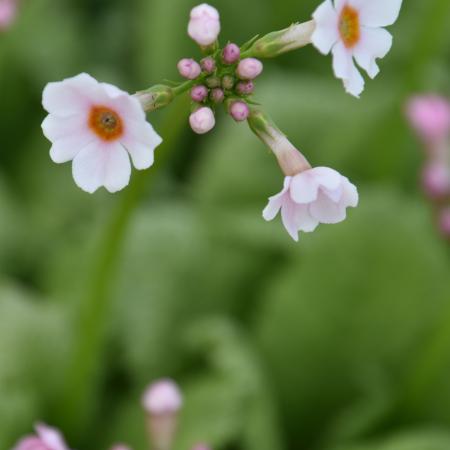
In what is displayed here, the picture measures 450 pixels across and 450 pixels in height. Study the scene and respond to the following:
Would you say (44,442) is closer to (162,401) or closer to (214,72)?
(162,401)

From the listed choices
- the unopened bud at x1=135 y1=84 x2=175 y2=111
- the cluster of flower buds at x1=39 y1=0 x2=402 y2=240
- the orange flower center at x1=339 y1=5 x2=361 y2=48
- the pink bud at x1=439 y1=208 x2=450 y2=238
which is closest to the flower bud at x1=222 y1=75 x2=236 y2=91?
the cluster of flower buds at x1=39 y1=0 x2=402 y2=240

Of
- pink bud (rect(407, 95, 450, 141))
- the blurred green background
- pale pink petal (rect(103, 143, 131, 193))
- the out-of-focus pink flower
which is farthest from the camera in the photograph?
pink bud (rect(407, 95, 450, 141))

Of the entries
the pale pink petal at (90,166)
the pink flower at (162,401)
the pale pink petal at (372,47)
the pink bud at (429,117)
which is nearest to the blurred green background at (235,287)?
the pink bud at (429,117)

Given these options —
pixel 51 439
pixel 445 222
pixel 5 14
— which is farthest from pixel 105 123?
pixel 445 222

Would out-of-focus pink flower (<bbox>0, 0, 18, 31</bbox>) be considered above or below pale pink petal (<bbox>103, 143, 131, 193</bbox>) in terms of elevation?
above

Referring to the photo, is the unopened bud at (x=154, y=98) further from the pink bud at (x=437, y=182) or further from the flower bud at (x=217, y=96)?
the pink bud at (x=437, y=182)

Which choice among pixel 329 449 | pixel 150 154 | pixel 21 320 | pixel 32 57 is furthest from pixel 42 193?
pixel 150 154

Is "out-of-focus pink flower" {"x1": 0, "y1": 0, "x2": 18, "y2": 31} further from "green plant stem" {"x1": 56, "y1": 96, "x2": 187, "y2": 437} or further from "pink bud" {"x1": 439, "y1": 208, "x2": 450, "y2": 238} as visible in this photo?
"pink bud" {"x1": 439, "y1": 208, "x2": 450, "y2": 238}
